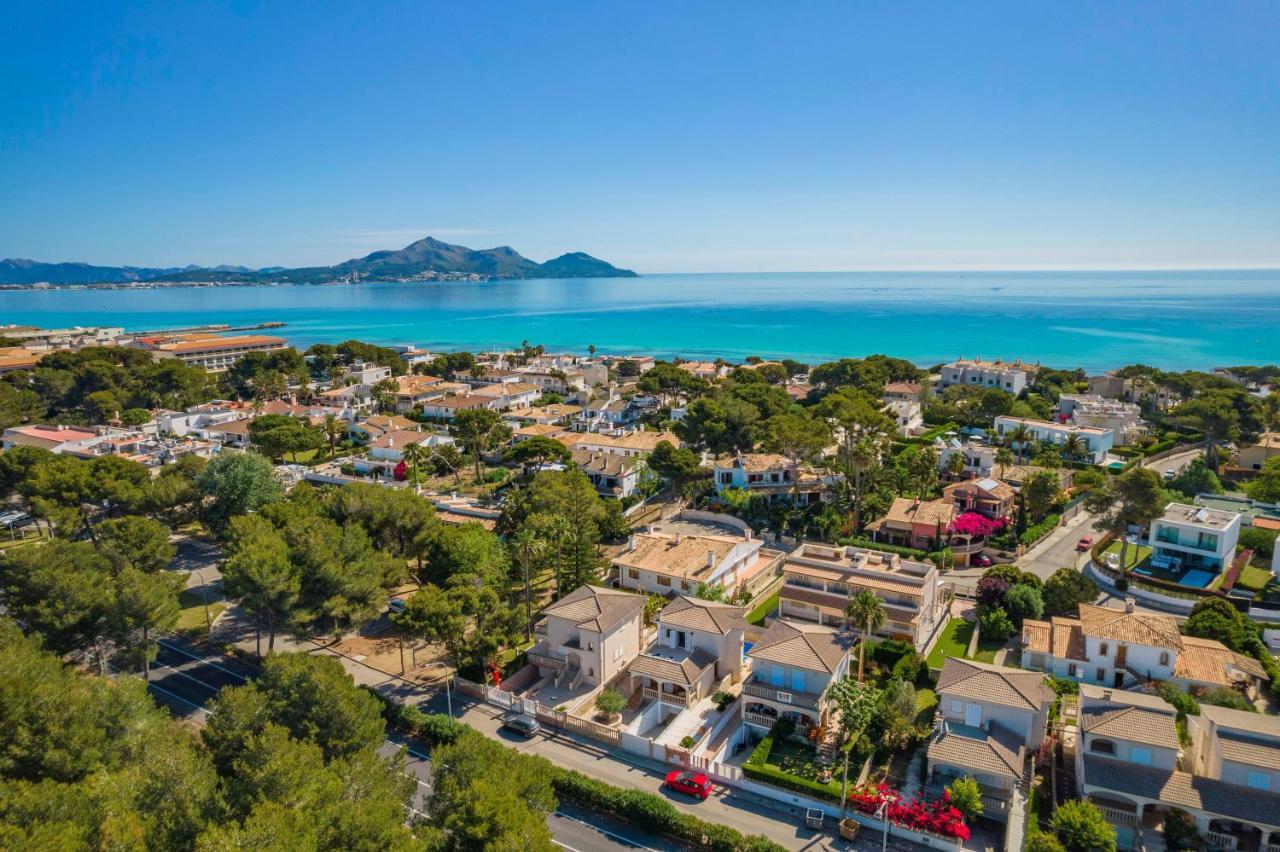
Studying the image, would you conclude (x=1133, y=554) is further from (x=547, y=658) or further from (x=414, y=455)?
(x=414, y=455)

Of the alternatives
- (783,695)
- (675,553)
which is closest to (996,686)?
(783,695)

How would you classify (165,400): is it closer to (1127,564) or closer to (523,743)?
(523,743)

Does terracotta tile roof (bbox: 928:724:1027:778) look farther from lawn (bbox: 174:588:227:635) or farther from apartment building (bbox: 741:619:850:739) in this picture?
lawn (bbox: 174:588:227:635)

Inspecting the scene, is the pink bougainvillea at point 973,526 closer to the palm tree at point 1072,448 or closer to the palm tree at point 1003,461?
the palm tree at point 1003,461

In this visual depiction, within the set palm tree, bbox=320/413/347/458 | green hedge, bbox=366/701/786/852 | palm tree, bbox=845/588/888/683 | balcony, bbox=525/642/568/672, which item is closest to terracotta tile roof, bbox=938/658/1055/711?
palm tree, bbox=845/588/888/683

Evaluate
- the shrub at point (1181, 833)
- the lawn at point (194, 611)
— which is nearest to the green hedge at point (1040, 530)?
the shrub at point (1181, 833)

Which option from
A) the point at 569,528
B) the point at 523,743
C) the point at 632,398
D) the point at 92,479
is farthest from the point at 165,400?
the point at 523,743
